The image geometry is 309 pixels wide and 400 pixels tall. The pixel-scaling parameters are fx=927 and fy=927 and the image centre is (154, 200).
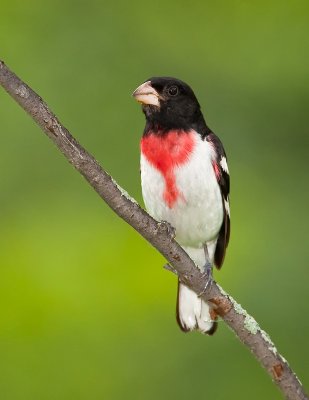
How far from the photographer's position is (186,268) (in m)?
3.31

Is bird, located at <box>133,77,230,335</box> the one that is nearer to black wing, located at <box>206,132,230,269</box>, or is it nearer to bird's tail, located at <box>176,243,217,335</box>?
black wing, located at <box>206,132,230,269</box>

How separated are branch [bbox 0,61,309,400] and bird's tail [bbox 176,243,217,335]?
0.97 m

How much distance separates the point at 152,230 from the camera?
9.95ft

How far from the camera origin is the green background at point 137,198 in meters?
4.98

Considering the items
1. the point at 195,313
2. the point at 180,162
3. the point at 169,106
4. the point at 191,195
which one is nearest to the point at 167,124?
the point at 169,106

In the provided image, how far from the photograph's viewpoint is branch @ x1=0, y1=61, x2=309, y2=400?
2787 mm

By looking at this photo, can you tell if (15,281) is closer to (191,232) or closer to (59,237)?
(59,237)

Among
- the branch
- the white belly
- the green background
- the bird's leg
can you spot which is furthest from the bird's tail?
the branch

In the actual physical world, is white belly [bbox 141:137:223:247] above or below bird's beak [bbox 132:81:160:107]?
below

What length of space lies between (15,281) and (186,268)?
183 cm

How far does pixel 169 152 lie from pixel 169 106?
8.7 inches

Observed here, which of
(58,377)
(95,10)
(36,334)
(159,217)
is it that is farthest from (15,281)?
(95,10)

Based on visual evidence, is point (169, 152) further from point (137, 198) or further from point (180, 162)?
point (137, 198)

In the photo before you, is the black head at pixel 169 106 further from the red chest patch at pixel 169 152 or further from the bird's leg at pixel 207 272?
the bird's leg at pixel 207 272
